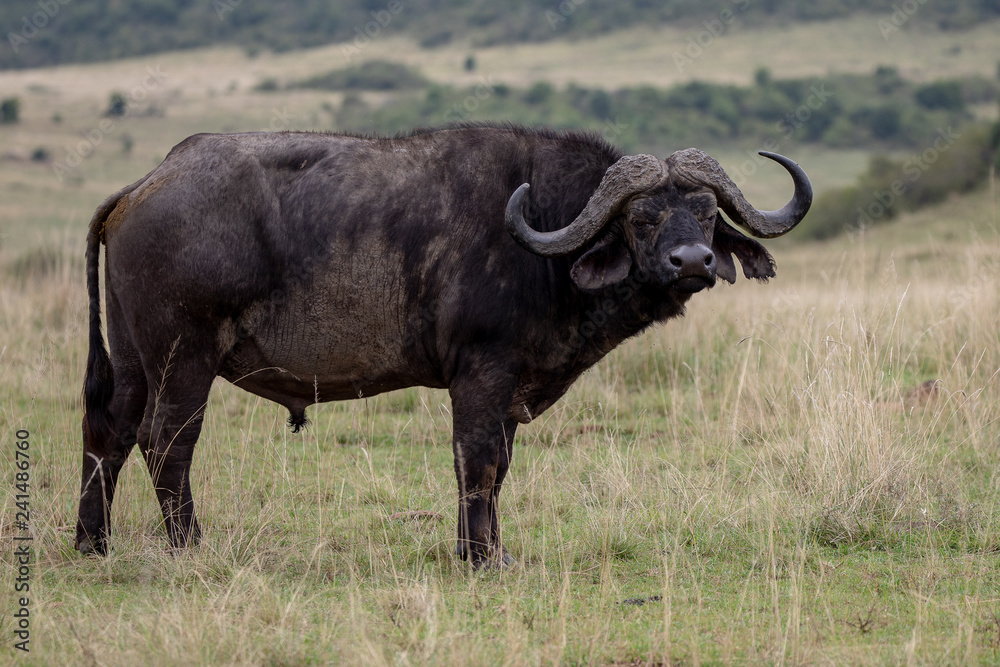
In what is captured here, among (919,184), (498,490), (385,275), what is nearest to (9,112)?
(919,184)

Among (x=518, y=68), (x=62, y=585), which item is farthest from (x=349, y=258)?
(x=518, y=68)

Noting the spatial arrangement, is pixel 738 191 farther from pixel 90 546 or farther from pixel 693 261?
pixel 90 546

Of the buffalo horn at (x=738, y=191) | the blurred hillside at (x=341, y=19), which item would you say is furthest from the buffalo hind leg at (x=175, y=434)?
the blurred hillside at (x=341, y=19)

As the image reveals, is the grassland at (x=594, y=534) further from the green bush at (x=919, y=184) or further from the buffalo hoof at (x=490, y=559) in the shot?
the green bush at (x=919, y=184)

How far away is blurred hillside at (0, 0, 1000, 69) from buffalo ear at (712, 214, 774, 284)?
7125 cm

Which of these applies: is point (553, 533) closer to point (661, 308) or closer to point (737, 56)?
point (661, 308)

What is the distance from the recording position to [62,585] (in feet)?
17.1

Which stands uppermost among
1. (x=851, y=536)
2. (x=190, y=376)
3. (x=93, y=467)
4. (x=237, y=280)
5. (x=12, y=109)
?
(x=12, y=109)

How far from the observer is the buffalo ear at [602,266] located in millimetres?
5414

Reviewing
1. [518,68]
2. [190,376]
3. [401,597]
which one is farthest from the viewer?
[518,68]

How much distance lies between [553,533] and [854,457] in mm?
1835

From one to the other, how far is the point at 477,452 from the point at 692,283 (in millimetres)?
1403

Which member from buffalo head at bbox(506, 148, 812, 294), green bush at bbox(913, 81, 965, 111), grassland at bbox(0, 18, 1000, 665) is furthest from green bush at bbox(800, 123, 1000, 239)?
buffalo head at bbox(506, 148, 812, 294)

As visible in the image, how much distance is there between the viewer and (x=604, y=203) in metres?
5.41
